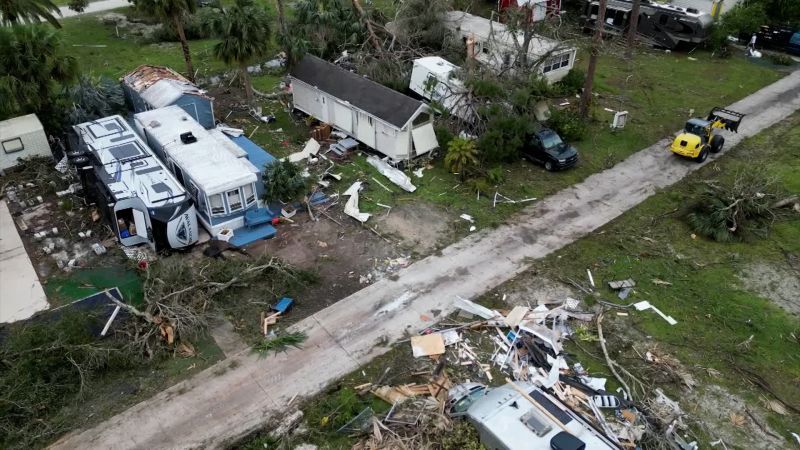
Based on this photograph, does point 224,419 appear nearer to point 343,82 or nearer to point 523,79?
point 343,82

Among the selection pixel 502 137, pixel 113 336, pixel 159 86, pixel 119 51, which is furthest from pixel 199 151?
pixel 119 51

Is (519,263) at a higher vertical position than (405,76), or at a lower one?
lower

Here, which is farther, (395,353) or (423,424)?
(395,353)

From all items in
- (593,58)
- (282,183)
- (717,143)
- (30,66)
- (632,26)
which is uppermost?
(30,66)

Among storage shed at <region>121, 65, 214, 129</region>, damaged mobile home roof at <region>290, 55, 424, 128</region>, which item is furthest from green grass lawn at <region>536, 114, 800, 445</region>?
storage shed at <region>121, 65, 214, 129</region>

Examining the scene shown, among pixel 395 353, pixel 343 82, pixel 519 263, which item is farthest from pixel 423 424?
pixel 343 82

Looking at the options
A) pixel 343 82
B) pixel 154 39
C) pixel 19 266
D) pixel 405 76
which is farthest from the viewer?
pixel 154 39

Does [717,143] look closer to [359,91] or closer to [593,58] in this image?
[593,58]
